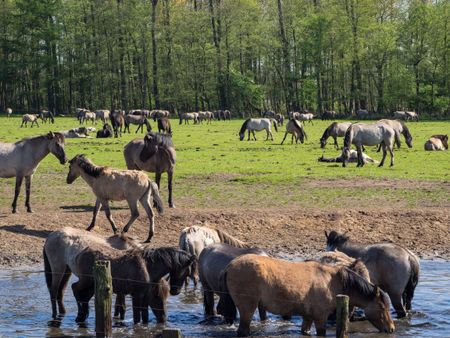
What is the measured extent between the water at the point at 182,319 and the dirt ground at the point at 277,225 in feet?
8.50

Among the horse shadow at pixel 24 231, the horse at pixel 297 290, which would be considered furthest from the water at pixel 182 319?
the horse shadow at pixel 24 231

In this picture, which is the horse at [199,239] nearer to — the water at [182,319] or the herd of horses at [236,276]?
the herd of horses at [236,276]

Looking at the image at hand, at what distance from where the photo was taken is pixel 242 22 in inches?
3268

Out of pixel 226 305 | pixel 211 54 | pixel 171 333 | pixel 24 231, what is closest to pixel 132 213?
pixel 24 231

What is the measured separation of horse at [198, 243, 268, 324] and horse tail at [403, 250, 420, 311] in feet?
7.43

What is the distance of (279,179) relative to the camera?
23062 mm

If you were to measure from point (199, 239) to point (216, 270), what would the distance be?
1375 mm

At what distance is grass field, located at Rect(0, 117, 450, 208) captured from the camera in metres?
19.9

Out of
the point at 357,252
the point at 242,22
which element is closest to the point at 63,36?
the point at 242,22

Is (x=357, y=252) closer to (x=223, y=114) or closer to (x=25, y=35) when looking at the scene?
(x=223, y=114)

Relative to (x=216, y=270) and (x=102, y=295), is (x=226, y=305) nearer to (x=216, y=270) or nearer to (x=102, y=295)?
(x=216, y=270)

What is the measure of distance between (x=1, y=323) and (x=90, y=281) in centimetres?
149

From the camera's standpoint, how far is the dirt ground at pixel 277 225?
635 inches

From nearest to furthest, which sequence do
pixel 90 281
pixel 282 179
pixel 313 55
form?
1. pixel 90 281
2. pixel 282 179
3. pixel 313 55
